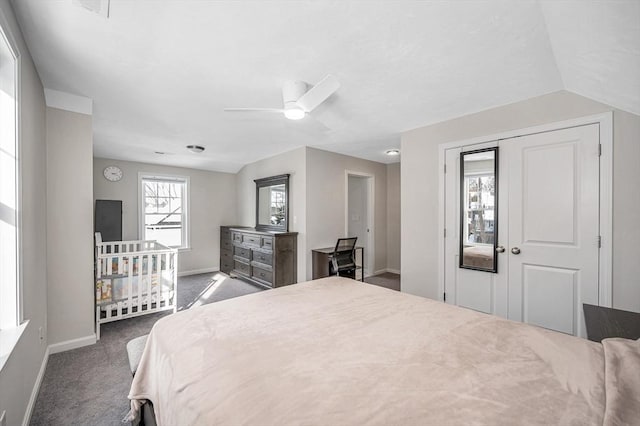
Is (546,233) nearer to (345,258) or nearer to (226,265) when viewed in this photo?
(345,258)

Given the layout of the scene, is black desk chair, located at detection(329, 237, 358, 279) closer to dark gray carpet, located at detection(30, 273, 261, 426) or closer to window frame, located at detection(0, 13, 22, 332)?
dark gray carpet, located at detection(30, 273, 261, 426)

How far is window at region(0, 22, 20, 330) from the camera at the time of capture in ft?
4.76

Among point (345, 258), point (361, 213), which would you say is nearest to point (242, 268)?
point (345, 258)

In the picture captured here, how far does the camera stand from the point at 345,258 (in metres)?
4.27

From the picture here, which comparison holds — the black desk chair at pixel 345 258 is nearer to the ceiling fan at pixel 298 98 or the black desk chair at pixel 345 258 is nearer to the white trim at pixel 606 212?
the ceiling fan at pixel 298 98

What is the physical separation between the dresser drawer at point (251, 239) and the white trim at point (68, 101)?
2.78 meters

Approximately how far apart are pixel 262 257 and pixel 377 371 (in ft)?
12.2

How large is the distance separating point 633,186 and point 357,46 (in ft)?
7.76

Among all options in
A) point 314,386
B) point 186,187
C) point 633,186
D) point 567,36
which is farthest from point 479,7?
point 186,187

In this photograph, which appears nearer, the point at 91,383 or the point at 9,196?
the point at 9,196

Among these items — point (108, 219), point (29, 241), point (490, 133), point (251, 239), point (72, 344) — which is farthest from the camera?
point (251, 239)

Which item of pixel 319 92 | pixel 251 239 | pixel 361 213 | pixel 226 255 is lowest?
pixel 226 255

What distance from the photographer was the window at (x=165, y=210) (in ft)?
17.4

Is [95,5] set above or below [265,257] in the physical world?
above
